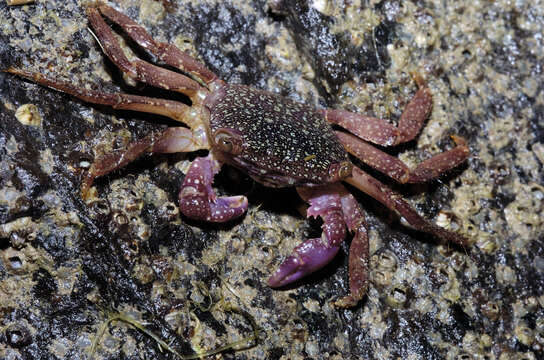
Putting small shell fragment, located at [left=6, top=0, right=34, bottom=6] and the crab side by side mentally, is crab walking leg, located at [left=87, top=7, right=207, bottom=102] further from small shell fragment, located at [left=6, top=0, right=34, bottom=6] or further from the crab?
small shell fragment, located at [left=6, top=0, right=34, bottom=6]

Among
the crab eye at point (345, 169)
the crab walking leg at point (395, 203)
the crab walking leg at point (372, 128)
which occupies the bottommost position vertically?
the crab walking leg at point (395, 203)

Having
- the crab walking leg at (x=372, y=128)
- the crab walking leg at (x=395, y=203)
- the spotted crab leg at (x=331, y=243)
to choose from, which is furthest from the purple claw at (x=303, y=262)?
the crab walking leg at (x=372, y=128)

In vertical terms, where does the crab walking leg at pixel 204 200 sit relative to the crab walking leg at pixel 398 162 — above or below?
below

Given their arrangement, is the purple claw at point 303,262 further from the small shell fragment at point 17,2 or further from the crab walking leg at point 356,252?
the small shell fragment at point 17,2

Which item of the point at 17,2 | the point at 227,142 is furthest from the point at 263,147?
the point at 17,2

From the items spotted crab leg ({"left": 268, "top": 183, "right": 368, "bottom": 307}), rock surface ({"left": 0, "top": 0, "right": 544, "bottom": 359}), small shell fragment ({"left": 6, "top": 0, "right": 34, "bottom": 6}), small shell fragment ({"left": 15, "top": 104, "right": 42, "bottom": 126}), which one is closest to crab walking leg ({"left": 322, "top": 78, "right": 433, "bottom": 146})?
rock surface ({"left": 0, "top": 0, "right": 544, "bottom": 359})

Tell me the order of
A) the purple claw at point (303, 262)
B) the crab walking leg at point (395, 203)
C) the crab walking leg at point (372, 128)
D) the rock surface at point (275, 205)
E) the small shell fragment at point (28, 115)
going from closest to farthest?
the rock surface at point (275, 205) < the small shell fragment at point (28, 115) < the purple claw at point (303, 262) < the crab walking leg at point (395, 203) < the crab walking leg at point (372, 128)

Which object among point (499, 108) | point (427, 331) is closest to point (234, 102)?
point (427, 331)
